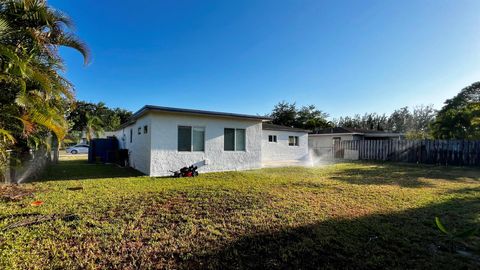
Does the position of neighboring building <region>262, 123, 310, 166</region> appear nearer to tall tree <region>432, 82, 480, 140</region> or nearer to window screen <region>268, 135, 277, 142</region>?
window screen <region>268, 135, 277, 142</region>

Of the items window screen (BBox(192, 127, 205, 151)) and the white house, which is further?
window screen (BBox(192, 127, 205, 151))

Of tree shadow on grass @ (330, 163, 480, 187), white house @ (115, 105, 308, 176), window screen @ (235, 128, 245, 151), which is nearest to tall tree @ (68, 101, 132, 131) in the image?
white house @ (115, 105, 308, 176)

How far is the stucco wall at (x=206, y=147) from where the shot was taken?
957cm

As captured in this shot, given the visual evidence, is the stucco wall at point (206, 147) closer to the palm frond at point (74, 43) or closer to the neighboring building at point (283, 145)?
the palm frond at point (74, 43)

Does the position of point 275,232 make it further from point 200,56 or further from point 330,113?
point 330,113

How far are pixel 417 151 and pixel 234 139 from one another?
13.6m

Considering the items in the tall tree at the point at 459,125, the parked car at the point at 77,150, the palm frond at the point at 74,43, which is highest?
the palm frond at the point at 74,43

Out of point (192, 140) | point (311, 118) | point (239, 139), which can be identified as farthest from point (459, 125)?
point (192, 140)

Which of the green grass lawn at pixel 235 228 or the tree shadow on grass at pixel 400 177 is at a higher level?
the green grass lawn at pixel 235 228

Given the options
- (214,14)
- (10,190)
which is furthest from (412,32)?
(10,190)

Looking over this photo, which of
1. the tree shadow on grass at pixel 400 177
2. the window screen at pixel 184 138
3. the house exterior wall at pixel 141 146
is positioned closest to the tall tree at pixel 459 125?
the tree shadow on grass at pixel 400 177

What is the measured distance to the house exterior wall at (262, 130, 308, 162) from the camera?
1817 cm

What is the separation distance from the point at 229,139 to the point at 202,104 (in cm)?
1132

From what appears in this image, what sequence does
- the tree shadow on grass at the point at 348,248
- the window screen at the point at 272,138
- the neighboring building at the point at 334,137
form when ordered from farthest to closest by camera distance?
the neighboring building at the point at 334,137
the window screen at the point at 272,138
the tree shadow on grass at the point at 348,248
